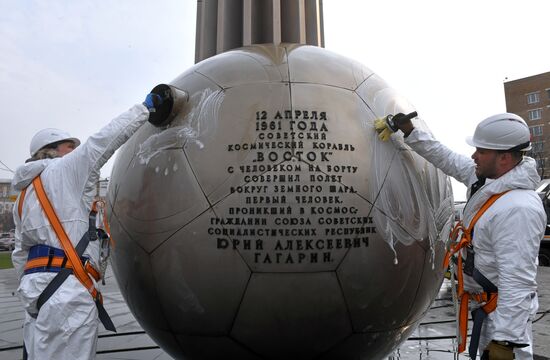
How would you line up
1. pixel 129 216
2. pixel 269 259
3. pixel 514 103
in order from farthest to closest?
1. pixel 514 103
2. pixel 129 216
3. pixel 269 259

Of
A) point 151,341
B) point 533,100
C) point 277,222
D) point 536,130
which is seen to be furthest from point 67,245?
point 533,100

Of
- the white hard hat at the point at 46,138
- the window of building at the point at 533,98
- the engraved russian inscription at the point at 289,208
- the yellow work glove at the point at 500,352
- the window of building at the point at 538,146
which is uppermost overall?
the window of building at the point at 533,98

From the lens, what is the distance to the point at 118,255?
3.75m

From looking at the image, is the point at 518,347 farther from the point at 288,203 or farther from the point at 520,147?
the point at 288,203

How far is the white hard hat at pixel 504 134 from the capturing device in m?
3.17

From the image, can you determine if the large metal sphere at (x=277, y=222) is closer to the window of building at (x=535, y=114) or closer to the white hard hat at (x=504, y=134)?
the white hard hat at (x=504, y=134)

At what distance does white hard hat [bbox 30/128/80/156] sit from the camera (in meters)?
3.71

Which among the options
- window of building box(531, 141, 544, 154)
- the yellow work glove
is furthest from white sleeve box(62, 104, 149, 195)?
window of building box(531, 141, 544, 154)

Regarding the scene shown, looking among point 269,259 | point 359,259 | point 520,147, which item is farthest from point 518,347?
point 269,259

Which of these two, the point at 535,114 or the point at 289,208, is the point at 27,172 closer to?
the point at 289,208

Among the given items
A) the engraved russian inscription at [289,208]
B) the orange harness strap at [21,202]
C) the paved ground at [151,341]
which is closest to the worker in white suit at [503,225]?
the engraved russian inscription at [289,208]

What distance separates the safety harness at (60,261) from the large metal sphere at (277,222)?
0.33m

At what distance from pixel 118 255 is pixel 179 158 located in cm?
102

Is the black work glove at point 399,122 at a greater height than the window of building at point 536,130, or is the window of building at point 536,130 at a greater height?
the window of building at point 536,130
